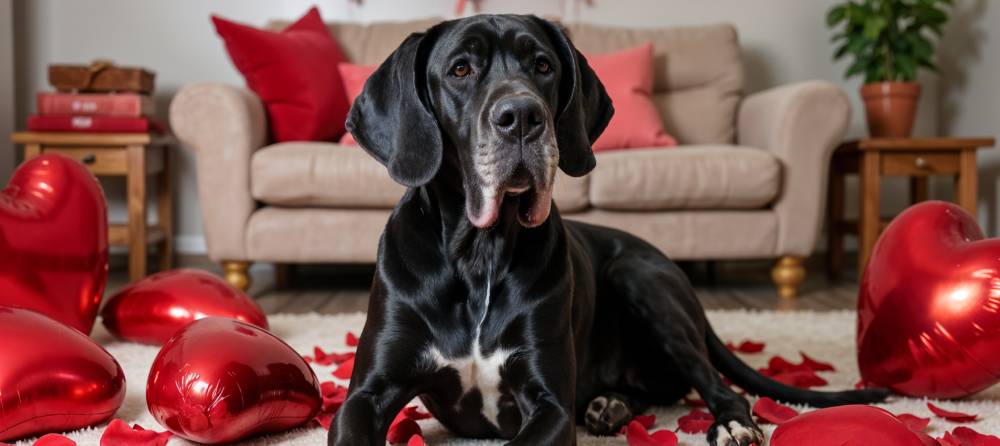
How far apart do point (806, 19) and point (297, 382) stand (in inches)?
165

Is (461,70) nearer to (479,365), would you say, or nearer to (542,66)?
(542,66)

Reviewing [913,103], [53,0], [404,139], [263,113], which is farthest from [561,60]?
[53,0]

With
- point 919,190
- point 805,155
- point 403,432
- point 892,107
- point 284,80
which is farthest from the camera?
point 919,190

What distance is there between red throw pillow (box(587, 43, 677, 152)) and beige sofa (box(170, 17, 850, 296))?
1.12 feet

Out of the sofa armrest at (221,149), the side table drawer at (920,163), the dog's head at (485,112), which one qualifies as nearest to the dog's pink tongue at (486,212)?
the dog's head at (485,112)

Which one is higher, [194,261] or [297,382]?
[297,382]

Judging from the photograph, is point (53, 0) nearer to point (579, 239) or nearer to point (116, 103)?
point (116, 103)

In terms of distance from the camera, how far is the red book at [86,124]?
4.02 metres

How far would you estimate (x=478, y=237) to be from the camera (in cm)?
149

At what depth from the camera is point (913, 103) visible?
14.3ft

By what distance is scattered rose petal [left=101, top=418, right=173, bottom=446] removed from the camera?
1.56 m

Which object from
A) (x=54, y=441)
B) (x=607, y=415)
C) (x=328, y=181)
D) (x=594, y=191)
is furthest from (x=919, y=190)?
(x=54, y=441)

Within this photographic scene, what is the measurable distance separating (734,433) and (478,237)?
1.84ft

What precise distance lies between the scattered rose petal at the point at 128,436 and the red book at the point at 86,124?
2.76 m
